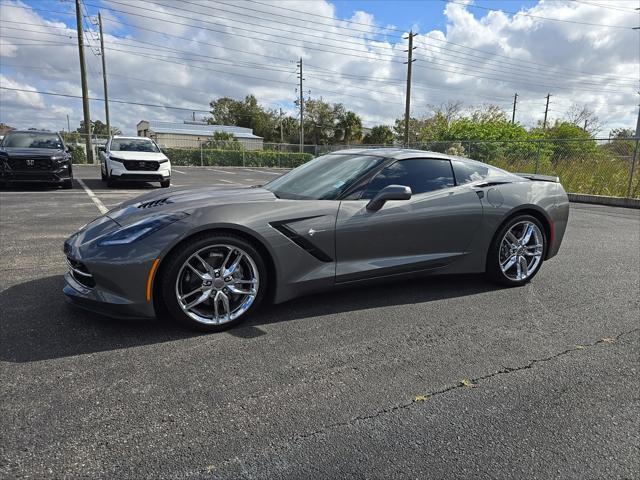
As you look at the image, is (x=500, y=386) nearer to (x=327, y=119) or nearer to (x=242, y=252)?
(x=242, y=252)

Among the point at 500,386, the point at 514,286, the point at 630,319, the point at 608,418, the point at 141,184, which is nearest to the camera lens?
the point at 608,418

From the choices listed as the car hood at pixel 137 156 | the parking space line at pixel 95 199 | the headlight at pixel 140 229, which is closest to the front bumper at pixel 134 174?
the car hood at pixel 137 156

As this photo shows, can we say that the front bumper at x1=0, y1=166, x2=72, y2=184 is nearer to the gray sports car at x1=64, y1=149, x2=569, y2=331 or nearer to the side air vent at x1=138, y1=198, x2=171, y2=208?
the gray sports car at x1=64, y1=149, x2=569, y2=331

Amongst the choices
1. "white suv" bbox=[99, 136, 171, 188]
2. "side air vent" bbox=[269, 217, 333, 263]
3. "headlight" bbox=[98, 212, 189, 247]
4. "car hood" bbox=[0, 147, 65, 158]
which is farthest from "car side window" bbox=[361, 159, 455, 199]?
"car hood" bbox=[0, 147, 65, 158]

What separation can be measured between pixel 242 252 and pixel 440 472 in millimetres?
1845

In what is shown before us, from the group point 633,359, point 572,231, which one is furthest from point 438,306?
point 572,231

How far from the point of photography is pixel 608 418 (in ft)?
7.46

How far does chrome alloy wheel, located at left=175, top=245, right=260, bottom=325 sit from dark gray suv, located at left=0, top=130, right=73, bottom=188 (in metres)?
10.1

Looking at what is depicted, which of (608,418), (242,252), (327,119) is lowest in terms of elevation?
(608,418)

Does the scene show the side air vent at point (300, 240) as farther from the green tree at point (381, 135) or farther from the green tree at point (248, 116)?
the green tree at point (248, 116)

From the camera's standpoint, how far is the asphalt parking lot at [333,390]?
188 centimetres

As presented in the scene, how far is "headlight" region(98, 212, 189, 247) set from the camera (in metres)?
2.89

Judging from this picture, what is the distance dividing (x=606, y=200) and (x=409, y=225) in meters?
12.0

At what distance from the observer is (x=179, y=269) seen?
2.91 meters
